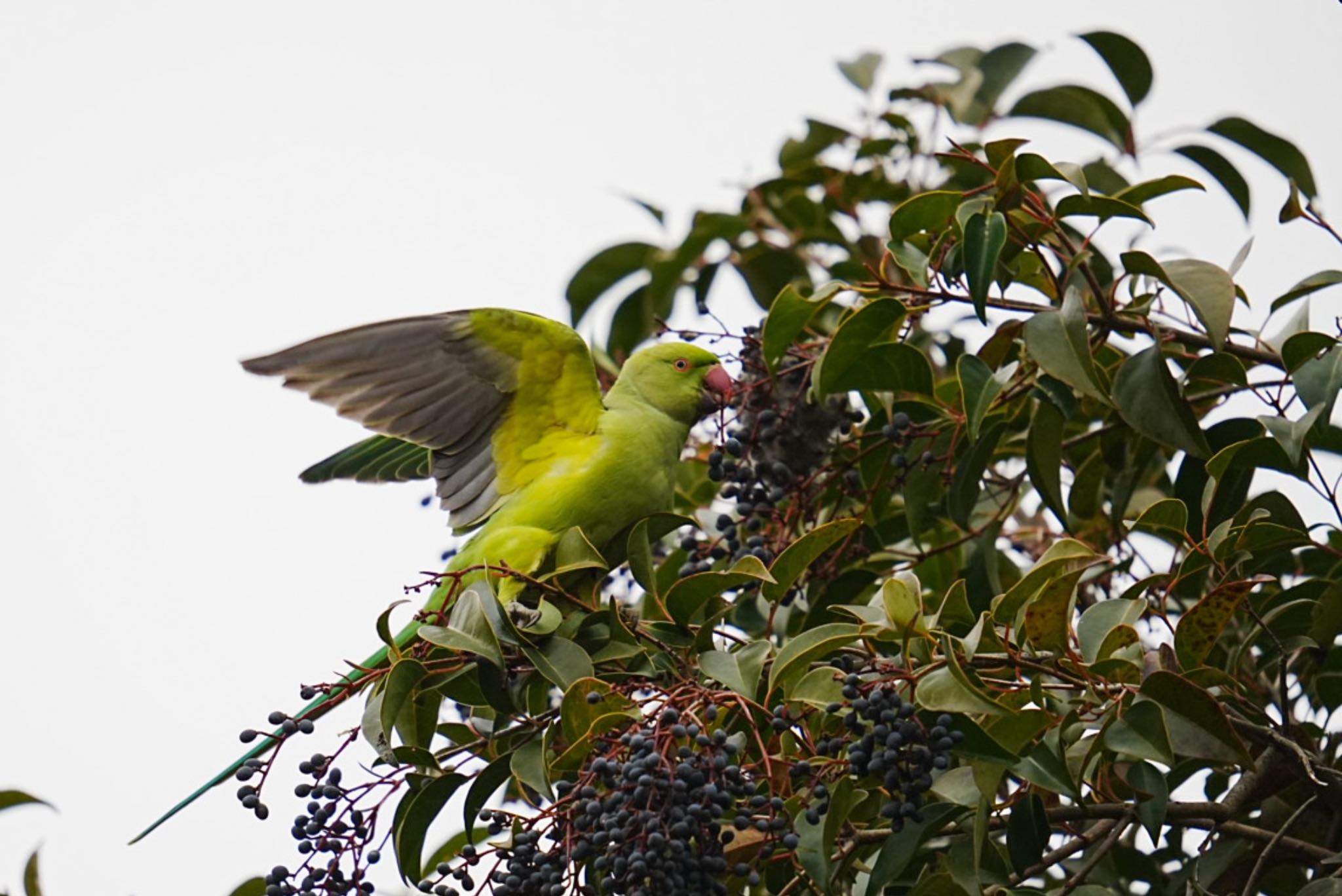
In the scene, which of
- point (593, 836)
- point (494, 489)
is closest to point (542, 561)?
point (494, 489)

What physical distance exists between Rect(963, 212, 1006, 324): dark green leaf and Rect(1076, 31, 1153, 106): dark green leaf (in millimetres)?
695

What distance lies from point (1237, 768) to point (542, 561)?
4.18 feet

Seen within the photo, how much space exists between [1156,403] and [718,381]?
3.56 ft

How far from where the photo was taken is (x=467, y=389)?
2.69m

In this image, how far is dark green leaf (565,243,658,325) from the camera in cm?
302

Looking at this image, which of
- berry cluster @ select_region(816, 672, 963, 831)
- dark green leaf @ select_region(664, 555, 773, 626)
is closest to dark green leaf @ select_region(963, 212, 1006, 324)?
dark green leaf @ select_region(664, 555, 773, 626)

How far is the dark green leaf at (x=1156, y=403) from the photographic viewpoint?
188cm

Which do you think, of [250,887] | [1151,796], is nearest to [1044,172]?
[1151,796]

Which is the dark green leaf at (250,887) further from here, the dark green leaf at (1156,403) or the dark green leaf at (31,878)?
the dark green leaf at (1156,403)

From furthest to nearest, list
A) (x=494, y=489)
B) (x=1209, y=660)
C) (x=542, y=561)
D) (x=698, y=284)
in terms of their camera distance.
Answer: (x=698, y=284) → (x=494, y=489) → (x=542, y=561) → (x=1209, y=660)

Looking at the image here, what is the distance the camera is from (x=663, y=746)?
5.18ft

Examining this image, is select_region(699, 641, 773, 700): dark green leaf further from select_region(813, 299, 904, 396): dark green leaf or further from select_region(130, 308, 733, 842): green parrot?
select_region(130, 308, 733, 842): green parrot

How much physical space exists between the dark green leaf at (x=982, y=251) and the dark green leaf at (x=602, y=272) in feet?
4.03

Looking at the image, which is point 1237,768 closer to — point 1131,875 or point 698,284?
point 1131,875
